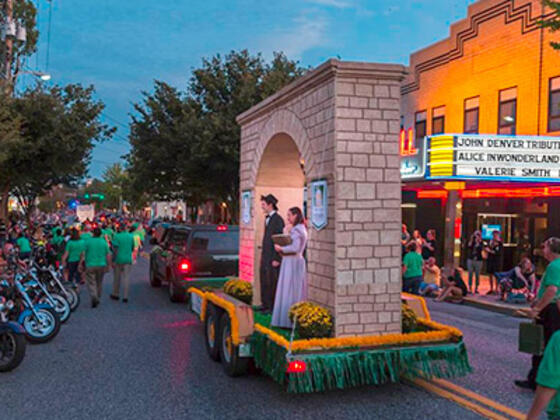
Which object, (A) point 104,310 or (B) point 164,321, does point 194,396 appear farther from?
(A) point 104,310

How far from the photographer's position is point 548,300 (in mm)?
5914

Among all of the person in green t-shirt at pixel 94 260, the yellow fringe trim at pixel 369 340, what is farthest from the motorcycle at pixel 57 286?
the yellow fringe trim at pixel 369 340

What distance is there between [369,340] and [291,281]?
A: 1.71m

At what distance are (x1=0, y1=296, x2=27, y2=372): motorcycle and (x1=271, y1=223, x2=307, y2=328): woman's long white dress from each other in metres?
3.18

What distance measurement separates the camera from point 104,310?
37.4 feet

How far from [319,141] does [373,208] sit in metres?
1.05

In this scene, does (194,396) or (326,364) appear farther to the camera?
(194,396)

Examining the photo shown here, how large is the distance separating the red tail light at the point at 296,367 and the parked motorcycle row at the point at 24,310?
3.72 meters

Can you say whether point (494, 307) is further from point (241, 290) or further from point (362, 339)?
point (362, 339)

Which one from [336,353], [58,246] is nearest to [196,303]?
[336,353]

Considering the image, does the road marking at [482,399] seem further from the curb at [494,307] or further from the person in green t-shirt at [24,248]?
the person in green t-shirt at [24,248]

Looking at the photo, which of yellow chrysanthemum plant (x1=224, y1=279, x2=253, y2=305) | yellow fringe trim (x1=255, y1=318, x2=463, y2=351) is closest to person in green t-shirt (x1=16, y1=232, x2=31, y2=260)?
yellow chrysanthemum plant (x1=224, y1=279, x2=253, y2=305)

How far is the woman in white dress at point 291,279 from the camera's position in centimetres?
706

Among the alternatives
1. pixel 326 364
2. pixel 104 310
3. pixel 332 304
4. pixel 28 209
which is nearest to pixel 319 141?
pixel 332 304
